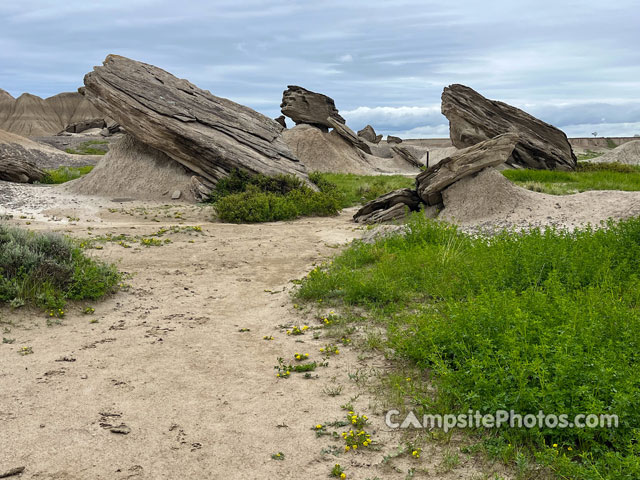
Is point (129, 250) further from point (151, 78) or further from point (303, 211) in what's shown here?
point (151, 78)

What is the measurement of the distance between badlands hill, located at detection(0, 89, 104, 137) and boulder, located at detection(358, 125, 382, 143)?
59487 mm

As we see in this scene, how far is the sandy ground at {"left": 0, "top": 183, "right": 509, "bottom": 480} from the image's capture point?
3.79m

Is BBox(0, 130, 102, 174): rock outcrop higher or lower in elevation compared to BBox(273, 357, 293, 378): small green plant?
higher

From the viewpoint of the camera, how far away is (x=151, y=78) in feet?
61.1

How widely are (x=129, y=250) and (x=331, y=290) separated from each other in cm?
498

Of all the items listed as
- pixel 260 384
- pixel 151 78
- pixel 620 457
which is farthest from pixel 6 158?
pixel 620 457

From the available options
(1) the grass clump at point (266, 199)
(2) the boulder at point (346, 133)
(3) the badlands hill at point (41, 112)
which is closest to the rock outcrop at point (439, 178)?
(1) the grass clump at point (266, 199)

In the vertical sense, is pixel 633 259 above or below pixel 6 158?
below

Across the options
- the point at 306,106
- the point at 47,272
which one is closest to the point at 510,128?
the point at 306,106

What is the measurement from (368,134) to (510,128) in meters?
26.1

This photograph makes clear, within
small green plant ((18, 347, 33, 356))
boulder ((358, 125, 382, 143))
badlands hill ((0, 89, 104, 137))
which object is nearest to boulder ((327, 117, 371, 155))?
boulder ((358, 125, 382, 143))

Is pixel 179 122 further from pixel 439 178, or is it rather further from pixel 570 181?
pixel 570 181

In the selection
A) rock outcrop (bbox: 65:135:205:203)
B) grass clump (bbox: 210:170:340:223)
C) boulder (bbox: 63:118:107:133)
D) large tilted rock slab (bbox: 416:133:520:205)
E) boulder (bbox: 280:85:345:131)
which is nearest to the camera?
large tilted rock slab (bbox: 416:133:520:205)

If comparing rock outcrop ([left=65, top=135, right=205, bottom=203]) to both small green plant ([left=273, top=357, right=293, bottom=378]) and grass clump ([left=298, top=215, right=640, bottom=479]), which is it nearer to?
grass clump ([left=298, top=215, right=640, bottom=479])
